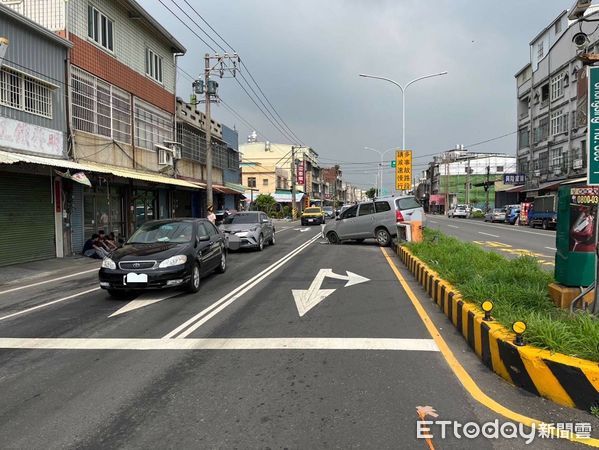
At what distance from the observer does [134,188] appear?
22.8m

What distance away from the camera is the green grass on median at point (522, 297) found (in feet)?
14.0

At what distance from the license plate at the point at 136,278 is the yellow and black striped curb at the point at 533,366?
5.32 m

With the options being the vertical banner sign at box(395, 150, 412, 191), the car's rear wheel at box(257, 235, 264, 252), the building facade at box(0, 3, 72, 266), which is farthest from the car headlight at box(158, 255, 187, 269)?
the vertical banner sign at box(395, 150, 412, 191)

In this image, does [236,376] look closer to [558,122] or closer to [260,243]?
[260,243]

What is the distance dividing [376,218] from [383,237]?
0.79 metres

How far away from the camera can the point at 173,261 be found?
8641mm

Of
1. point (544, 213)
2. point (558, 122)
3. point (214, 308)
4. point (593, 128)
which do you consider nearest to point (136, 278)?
point (214, 308)

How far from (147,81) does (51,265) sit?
503 inches

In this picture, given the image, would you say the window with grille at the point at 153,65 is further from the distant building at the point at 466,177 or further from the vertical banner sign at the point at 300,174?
the distant building at the point at 466,177

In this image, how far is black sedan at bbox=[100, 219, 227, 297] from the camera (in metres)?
8.42

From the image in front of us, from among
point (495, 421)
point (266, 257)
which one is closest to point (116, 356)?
point (495, 421)

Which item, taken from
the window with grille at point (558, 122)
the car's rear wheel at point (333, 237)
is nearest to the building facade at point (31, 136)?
the car's rear wheel at point (333, 237)

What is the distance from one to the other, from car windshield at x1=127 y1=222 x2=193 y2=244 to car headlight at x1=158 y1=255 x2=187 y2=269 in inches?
33.4

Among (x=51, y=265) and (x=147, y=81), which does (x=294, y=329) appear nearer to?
(x=51, y=265)
